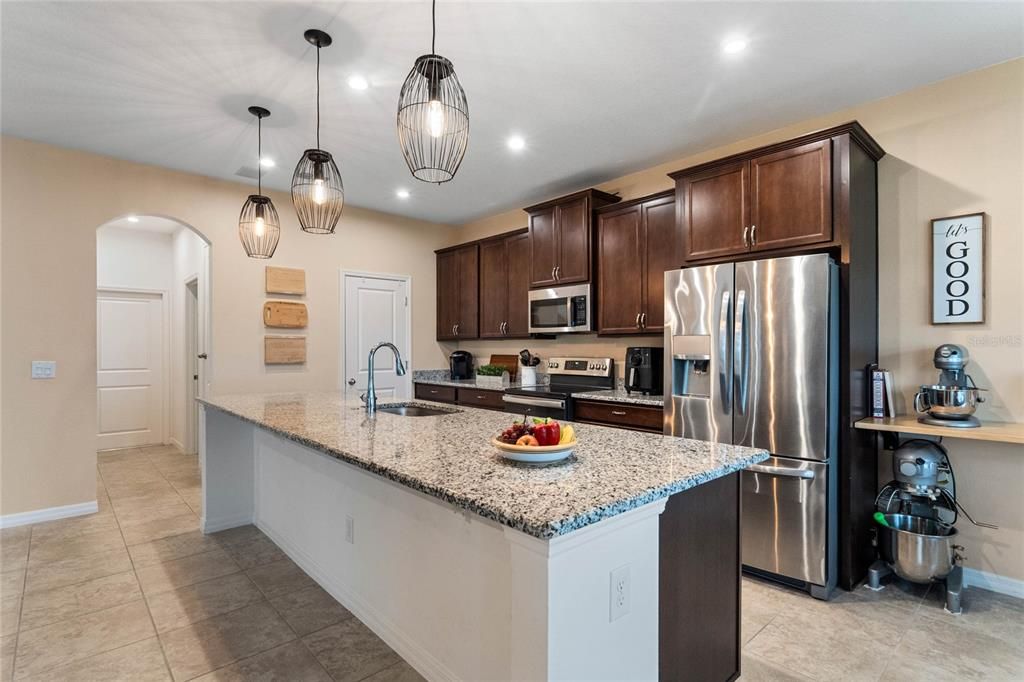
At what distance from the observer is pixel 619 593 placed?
1.25 meters

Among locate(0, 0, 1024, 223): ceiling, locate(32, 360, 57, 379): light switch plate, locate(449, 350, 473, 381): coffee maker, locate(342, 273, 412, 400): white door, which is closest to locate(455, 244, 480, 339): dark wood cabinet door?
locate(449, 350, 473, 381): coffee maker

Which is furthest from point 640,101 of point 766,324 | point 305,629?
point 305,629

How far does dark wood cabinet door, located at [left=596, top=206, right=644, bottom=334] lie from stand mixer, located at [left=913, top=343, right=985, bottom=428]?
177 centimetres

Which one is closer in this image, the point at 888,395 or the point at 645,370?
the point at 888,395

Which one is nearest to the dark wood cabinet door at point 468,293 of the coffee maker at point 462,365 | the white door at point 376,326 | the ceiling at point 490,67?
the coffee maker at point 462,365

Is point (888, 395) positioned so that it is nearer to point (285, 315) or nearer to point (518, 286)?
point (518, 286)

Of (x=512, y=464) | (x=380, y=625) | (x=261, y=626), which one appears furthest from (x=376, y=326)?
(x=512, y=464)

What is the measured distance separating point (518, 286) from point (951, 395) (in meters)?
3.32

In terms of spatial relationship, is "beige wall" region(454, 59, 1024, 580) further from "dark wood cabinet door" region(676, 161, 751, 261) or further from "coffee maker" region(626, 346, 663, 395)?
"coffee maker" region(626, 346, 663, 395)

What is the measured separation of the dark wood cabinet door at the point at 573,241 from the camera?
4.21 m

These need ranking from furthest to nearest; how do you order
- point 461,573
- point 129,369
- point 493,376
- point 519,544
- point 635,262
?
point 129,369 < point 493,376 < point 635,262 < point 461,573 < point 519,544

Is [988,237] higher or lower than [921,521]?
higher

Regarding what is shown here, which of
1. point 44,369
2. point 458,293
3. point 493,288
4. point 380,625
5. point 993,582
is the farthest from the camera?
point 458,293

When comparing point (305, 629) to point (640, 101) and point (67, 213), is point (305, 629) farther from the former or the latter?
point (67, 213)
